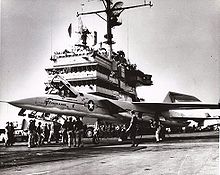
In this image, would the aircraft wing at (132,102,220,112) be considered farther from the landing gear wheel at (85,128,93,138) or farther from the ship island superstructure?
the landing gear wheel at (85,128,93,138)

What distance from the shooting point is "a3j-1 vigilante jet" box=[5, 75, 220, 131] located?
29.4 feet

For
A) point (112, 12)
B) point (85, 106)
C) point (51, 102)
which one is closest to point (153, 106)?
point (85, 106)

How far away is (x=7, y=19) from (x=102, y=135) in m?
13.3

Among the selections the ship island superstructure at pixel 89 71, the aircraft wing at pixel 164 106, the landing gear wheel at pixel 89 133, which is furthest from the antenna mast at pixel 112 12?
the landing gear wheel at pixel 89 133

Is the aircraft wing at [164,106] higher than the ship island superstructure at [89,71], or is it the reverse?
the ship island superstructure at [89,71]

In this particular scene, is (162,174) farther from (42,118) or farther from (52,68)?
(52,68)

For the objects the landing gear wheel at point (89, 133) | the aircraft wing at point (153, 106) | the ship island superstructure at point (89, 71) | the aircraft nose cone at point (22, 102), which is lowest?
the landing gear wheel at point (89, 133)

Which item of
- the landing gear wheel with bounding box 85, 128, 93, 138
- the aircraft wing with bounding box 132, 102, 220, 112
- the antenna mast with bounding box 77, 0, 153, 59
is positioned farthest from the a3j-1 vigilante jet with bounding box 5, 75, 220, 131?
the landing gear wheel with bounding box 85, 128, 93, 138

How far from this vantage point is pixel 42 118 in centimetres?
1310

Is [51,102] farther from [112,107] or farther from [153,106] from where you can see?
[153,106]

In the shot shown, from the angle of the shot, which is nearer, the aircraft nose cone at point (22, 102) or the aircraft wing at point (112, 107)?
the aircraft nose cone at point (22, 102)

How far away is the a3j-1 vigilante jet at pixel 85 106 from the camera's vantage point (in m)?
8.95

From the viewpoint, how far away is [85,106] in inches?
415

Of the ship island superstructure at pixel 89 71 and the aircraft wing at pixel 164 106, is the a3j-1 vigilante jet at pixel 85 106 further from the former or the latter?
the ship island superstructure at pixel 89 71
